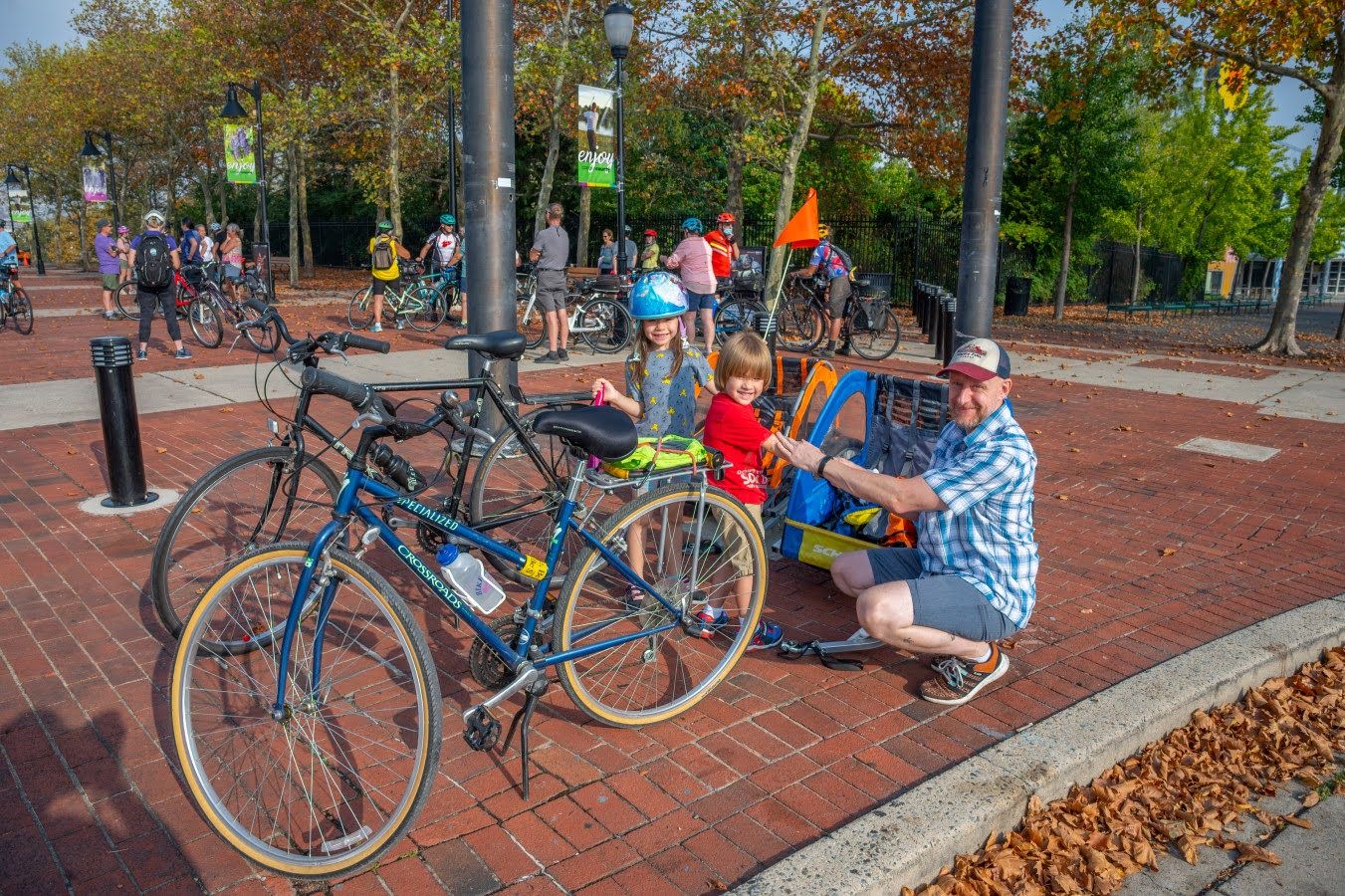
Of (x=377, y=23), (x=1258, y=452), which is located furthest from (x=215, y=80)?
(x=1258, y=452)

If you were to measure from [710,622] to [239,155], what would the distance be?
2198 cm

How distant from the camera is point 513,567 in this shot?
10.8 ft

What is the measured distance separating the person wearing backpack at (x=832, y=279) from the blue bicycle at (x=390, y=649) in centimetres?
1020

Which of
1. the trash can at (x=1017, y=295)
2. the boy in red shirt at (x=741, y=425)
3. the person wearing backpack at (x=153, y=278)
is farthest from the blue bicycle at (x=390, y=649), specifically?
the trash can at (x=1017, y=295)

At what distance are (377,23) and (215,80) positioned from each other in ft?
21.9

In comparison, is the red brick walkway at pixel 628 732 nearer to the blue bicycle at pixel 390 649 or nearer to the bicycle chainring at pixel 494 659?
the blue bicycle at pixel 390 649

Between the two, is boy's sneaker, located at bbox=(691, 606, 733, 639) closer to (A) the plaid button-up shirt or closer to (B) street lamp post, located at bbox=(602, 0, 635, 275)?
(A) the plaid button-up shirt

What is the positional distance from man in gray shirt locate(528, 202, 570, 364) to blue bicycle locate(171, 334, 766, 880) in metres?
8.63

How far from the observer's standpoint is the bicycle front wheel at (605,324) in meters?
13.9

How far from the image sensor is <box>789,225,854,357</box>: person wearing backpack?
13.5 meters

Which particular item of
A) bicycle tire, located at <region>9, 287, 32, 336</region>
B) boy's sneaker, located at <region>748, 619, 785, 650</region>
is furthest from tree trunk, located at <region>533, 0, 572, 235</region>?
boy's sneaker, located at <region>748, 619, 785, 650</region>

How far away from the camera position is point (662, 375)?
14.9 feet

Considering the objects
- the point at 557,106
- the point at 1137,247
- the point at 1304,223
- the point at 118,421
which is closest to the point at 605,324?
the point at 118,421

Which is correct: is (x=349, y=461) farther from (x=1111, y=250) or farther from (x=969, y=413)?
(x=1111, y=250)
